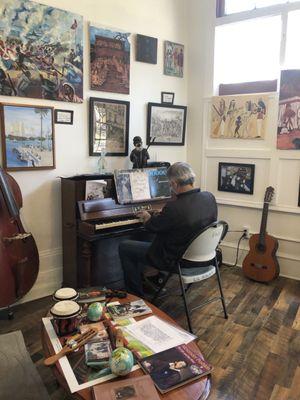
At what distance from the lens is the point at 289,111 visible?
3.28m

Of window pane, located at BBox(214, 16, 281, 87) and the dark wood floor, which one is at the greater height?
window pane, located at BBox(214, 16, 281, 87)

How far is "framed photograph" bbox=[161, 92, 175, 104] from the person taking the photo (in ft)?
12.4

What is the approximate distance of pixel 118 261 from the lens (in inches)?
122

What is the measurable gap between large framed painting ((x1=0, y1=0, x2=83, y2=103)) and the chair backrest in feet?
5.45

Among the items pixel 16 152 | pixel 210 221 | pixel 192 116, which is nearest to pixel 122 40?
pixel 192 116

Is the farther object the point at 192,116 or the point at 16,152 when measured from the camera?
the point at 192,116

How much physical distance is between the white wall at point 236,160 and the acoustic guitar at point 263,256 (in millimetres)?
174

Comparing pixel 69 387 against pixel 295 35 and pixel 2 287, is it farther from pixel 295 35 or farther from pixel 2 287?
pixel 295 35

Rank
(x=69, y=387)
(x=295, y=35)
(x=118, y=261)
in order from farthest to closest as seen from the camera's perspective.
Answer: (x=295, y=35)
(x=118, y=261)
(x=69, y=387)

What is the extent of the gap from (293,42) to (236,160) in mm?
1260

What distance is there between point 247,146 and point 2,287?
2.70 m

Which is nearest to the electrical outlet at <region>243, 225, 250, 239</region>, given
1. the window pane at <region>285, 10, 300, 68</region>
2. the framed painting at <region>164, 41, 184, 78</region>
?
the window pane at <region>285, 10, 300, 68</region>

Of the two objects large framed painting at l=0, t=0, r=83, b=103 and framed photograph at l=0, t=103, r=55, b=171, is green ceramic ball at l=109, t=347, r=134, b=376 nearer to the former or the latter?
framed photograph at l=0, t=103, r=55, b=171

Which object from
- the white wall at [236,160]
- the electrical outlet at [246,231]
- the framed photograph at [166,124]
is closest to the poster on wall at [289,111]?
the white wall at [236,160]
